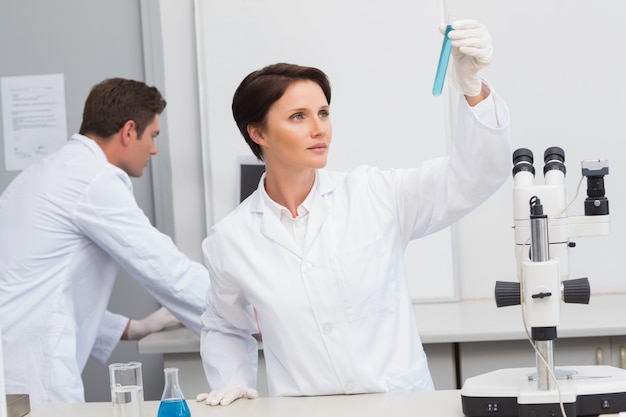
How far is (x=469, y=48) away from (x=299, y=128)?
20.7 inches

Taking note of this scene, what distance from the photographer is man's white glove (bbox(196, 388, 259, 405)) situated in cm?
187

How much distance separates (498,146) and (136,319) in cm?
185

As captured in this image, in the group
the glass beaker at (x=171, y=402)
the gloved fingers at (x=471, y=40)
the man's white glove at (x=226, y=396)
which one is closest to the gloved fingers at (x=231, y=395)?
the man's white glove at (x=226, y=396)

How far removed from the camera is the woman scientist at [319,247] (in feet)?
6.27

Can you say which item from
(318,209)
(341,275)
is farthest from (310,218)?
(341,275)

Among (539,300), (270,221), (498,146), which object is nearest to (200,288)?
(270,221)

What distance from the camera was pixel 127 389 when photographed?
66.0 inches

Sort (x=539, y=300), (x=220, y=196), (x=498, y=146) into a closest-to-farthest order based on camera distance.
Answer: (x=539, y=300), (x=498, y=146), (x=220, y=196)

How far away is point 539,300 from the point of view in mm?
1518

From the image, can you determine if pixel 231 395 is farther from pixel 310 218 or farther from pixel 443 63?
pixel 443 63

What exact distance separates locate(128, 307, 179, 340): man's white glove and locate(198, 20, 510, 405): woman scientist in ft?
2.57

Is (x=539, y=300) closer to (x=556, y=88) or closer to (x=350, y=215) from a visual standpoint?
(x=350, y=215)

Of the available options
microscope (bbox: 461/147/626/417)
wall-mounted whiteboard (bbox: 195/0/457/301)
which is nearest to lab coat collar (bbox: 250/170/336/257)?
microscope (bbox: 461/147/626/417)

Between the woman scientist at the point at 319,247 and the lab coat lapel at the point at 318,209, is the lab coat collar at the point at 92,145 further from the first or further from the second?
the lab coat lapel at the point at 318,209
